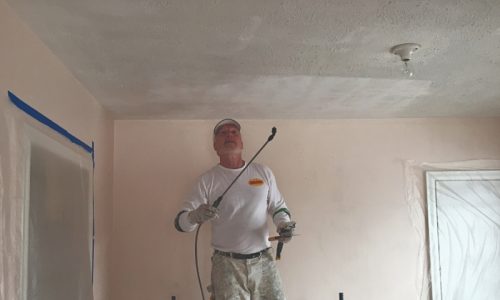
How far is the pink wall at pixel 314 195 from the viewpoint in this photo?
125 inches

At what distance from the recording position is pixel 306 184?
330 centimetres

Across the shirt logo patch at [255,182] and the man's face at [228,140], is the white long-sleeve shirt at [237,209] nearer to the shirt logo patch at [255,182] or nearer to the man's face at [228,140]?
the shirt logo patch at [255,182]

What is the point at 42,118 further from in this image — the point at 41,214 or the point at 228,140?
the point at 228,140

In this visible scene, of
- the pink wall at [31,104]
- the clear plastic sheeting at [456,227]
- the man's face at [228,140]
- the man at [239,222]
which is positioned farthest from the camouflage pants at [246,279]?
the clear plastic sheeting at [456,227]

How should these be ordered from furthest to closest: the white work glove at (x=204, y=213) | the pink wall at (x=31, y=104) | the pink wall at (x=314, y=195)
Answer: the pink wall at (x=314, y=195), the white work glove at (x=204, y=213), the pink wall at (x=31, y=104)

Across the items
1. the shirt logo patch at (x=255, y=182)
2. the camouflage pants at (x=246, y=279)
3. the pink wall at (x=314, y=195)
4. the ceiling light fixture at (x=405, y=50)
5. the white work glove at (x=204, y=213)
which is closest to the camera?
the ceiling light fixture at (x=405, y=50)

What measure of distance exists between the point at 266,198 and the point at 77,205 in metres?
0.96

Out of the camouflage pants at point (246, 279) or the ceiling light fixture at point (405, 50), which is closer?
the ceiling light fixture at point (405, 50)

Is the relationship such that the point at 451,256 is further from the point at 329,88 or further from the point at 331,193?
the point at 329,88

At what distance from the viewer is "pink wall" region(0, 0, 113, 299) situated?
1.54 m

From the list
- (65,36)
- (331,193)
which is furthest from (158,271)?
(65,36)

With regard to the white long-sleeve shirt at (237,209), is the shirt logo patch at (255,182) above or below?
above

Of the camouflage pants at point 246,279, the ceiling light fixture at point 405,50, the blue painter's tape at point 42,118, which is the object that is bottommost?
the camouflage pants at point 246,279

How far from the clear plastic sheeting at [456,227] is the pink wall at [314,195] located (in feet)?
0.19
